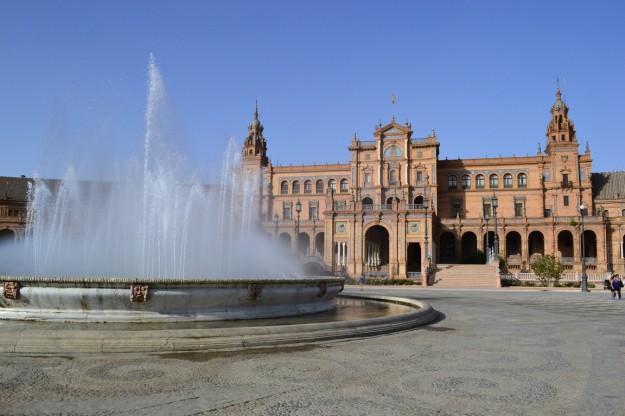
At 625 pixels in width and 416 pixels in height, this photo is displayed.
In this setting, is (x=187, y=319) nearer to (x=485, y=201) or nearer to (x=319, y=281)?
(x=319, y=281)

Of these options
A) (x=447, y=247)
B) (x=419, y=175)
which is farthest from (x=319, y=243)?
(x=447, y=247)

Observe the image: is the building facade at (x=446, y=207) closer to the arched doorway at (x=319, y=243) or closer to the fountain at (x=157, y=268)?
the arched doorway at (x=319, y=243)

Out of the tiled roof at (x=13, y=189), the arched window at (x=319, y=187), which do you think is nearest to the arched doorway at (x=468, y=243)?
the arched window at (x=319, y=187)

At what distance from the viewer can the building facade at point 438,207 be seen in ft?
196

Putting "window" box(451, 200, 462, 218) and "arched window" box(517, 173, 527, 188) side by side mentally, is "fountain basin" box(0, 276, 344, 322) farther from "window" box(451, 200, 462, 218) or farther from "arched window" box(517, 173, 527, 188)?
"arched window" box(517, 173, 527, 188)

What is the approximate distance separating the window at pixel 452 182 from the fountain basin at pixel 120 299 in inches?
2652

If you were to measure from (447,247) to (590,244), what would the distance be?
17.3 metres

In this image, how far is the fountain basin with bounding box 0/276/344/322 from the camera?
11336mm

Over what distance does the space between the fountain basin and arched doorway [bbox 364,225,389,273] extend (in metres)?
46.9

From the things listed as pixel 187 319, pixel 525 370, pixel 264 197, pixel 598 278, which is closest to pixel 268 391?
pixel 525 370

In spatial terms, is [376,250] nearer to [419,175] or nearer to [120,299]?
[419,175]

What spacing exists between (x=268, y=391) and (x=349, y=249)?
172ft

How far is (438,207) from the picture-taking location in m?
74.0

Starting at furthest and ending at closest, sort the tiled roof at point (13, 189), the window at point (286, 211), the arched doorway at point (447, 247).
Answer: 1. the tiled roof at point (13, 189)
2. the window at point (286, 211)
3. the arched doorway at point (447, 247)
